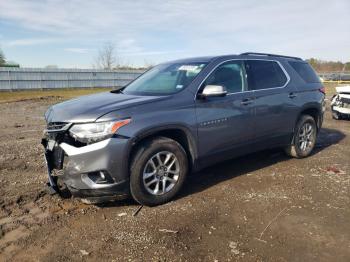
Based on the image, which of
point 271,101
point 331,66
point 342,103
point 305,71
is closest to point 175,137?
point 271,101

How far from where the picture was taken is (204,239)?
3531 millimetres

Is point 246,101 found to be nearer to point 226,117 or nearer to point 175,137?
point 226,117

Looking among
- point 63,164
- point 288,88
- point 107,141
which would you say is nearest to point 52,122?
point 63,164

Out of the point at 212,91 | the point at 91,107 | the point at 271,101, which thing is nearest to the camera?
the point at 91,107

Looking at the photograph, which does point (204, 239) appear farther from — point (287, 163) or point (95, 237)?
point (287, 163)

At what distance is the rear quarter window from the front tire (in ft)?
10.1

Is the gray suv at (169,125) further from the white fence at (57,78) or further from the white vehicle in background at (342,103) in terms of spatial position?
the white fence at (57,78)

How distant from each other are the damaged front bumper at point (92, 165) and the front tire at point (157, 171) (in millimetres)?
152

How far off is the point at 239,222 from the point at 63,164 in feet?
6.78

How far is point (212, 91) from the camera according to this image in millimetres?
4512

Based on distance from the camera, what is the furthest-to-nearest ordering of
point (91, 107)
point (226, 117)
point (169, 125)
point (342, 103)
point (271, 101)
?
point (342, 103), point (271, 101), point (226, 117), point (169, 125), point (91, 107)

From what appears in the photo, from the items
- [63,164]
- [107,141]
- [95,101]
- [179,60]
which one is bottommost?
[63,164]

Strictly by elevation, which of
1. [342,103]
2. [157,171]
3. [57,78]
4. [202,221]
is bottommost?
[202,221]

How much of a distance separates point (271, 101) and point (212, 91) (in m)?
1.41
